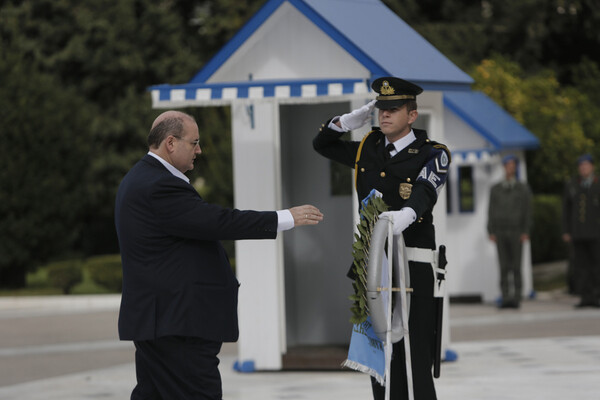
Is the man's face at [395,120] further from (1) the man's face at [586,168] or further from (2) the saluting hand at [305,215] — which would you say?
(1) the man's face at [586,168]

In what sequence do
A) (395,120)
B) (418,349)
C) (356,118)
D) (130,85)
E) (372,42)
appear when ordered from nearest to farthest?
1. (418,349)
2. (395,120)
3. (356,118)
4. (372,42)
5. (130,85)

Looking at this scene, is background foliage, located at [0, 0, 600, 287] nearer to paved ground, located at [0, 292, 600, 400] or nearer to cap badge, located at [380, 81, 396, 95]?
paved ground, located at [0, 292, 600, 400]

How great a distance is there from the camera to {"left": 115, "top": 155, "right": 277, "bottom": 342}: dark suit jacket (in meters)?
5.11

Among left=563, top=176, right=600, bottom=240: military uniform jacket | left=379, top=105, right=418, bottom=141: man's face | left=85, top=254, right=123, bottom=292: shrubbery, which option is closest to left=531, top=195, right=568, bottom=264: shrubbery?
left=563, top=176, right=600, bottom=240: military uniform jacket

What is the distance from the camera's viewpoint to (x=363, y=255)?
578cm

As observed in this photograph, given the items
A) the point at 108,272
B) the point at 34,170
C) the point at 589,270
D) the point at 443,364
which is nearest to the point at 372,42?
the point at 443,364

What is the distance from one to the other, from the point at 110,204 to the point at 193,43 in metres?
6.34

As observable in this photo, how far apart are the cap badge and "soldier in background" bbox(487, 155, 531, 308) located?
947cm

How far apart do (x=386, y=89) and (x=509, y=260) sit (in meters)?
9.74

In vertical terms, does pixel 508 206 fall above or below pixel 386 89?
below

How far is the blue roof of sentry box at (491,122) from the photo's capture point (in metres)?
16.0

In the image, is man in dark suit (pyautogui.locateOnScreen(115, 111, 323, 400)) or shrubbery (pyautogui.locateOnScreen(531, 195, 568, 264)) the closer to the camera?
man in dark suit (pyautogui.locateOnScreen(115, 111, 323, 400))

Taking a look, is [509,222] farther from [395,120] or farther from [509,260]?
[395,120]

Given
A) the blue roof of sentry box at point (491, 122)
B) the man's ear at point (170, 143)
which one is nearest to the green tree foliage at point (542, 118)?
the blue roof of sentry box at point (491, 122)
